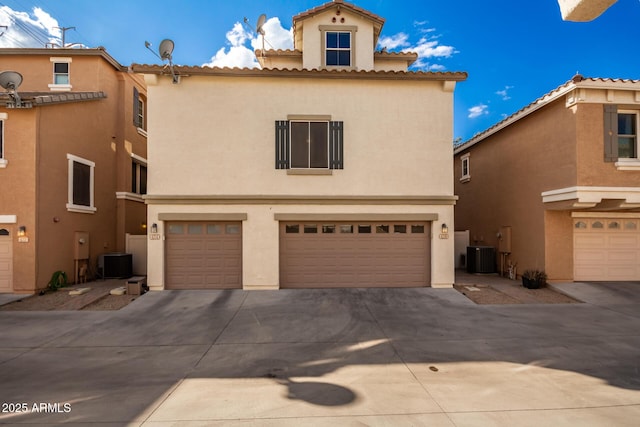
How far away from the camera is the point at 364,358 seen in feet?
18.0

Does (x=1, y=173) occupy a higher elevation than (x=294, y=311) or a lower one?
higher

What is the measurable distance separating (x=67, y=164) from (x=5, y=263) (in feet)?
11.9

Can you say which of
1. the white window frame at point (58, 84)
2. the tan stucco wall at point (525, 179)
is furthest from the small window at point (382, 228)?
the white window frame at point (58, 84)

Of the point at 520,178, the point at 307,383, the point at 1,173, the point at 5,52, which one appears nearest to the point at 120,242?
the point at 1,173

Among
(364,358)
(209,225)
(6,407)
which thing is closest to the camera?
(6,407)

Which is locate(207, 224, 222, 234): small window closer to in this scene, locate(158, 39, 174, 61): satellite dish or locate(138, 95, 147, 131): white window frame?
locate(158, 39, 174, 61): satellite dish

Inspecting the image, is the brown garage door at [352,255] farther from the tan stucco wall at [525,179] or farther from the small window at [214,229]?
the tan stucco wall at [525,179]

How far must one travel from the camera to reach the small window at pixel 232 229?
402 inches

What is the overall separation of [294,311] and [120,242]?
9.77m

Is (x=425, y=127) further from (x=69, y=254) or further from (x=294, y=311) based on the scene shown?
(x=69, y=254)

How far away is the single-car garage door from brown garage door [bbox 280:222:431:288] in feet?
18.0

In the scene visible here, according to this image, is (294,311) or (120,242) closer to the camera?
(294,311)

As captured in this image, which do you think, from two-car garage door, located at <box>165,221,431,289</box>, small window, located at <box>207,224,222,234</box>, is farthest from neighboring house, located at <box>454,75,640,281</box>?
small window, located at <box>207,224,222,234</box>

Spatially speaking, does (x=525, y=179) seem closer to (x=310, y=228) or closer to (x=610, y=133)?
(x=610, y=133)
